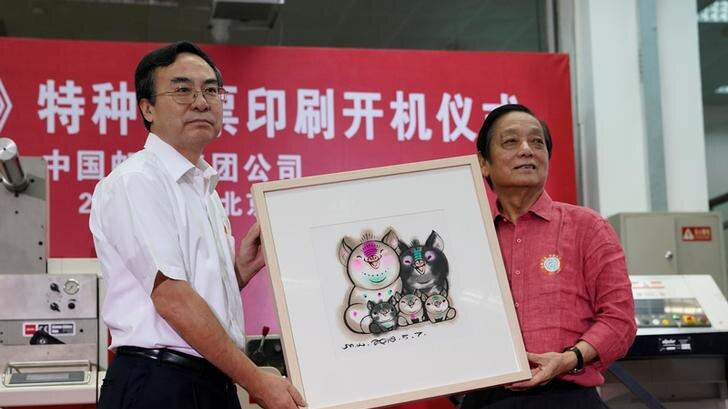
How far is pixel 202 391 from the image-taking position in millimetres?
1814

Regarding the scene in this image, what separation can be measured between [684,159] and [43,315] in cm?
A: 366

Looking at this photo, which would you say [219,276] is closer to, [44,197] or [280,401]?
[280,401]

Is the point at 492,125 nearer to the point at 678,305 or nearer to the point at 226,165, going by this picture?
the point at 678,305

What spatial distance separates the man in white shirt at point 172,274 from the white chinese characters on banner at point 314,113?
2623 mm

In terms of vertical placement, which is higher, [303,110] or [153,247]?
[303,110]

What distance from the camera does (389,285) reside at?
192 centimetres

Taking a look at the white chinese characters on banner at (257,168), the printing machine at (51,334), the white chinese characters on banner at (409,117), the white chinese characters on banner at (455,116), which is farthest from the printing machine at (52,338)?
the white chinese characters on banner at (455,116)

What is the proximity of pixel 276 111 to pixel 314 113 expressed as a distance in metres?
0.20

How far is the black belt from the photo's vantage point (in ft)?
5.88

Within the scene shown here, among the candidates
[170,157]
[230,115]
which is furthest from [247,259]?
[230,115]

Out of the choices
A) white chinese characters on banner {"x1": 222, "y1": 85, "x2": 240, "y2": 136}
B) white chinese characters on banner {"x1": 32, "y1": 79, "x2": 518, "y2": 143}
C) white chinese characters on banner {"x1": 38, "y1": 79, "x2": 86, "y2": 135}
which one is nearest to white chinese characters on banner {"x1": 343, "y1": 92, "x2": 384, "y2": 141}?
white chinese characters on banner {"x1": 32, "y1": 79, "x2": 518, "y2": 143}

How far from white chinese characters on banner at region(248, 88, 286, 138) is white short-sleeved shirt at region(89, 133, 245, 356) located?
8.71 feet

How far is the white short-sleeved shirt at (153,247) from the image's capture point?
1788 millimetres

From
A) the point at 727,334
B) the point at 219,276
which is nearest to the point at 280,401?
the point at 219,276
